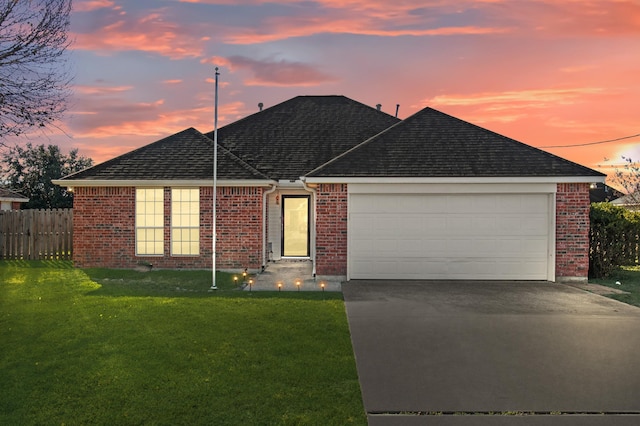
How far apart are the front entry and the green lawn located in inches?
283

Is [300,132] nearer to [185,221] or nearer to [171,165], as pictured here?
[171,165]

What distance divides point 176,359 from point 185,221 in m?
8.98

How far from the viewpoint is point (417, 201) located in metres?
13.1

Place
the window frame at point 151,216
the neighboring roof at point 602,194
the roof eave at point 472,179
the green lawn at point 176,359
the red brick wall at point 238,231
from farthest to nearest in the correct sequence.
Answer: the neighboring roof at point 602,194
the window frame at point 151,216
the red brick wall at point 238,231
the roof eave at point 472,179
the green lawn at point 176,359

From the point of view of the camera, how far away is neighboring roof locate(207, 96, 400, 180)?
59.7ft

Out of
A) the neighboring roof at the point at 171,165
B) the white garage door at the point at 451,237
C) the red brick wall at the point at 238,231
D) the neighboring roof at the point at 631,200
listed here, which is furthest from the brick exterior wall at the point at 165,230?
the neighboring roof at the point at 631,200

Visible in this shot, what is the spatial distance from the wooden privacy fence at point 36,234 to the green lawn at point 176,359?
7.84 metres

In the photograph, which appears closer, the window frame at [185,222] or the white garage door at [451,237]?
the white garage door at [451,237]

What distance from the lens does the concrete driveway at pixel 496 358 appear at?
493 cm

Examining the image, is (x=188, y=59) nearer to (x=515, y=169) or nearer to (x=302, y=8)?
(x=302, y=8)

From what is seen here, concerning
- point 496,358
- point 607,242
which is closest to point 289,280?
point 496,358

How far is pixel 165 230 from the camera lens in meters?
14.9

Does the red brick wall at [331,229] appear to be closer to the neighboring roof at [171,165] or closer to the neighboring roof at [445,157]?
the neighboring roof at [445,157]

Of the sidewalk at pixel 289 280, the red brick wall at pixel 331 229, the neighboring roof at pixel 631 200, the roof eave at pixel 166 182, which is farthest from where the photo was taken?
the neighboring roof at pixel 631 200
